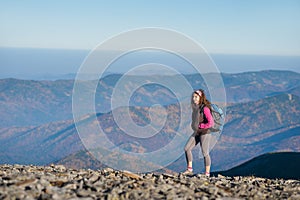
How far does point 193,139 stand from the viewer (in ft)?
67.9

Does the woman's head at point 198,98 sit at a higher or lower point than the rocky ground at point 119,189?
higher

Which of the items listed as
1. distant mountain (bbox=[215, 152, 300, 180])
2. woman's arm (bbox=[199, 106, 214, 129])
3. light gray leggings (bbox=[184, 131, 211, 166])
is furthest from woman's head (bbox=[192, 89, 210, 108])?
distant mountain (bbox=[215, 152, 300, 180])

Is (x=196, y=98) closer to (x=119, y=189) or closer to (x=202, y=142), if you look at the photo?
(x=202, y=142)

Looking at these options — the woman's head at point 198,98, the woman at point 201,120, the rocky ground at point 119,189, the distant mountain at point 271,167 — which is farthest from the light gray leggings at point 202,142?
the distant mountain at point 271,167

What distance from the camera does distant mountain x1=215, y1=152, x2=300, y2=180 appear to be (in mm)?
96956

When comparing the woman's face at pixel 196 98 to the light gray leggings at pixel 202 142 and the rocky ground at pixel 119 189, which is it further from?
the rocky ground at pixel 119 189

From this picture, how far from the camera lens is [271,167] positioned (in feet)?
366

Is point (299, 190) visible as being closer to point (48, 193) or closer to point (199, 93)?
point (199, 93)

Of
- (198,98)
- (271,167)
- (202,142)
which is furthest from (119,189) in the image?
(271,167)

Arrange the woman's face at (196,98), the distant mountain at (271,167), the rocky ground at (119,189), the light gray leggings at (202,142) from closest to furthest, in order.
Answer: the rocky ground at (119,189) < the woman's face at (196,98) < the light gray leggings at (202,142) < the distant mountain at (271,167)

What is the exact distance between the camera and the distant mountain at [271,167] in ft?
318

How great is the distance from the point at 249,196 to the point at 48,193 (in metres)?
6.81

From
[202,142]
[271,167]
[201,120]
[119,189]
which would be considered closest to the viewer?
[119,189]

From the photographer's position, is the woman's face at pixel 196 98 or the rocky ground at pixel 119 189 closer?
the rocky ground at pixel 119 189
